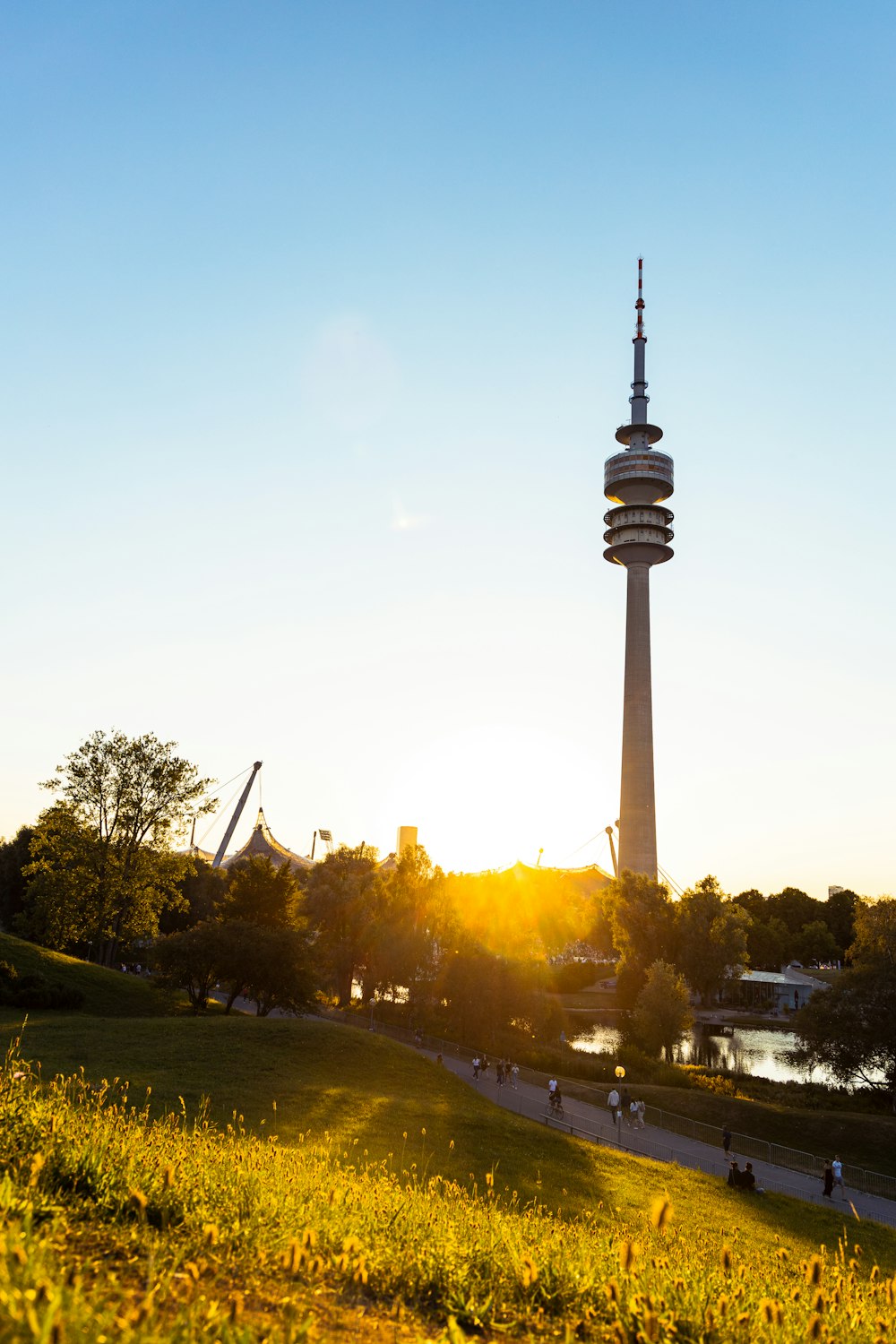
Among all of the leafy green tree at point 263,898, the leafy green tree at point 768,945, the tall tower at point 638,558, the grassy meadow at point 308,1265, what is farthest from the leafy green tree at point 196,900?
the leafy green tree at point 768,945

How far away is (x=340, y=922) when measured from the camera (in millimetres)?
62375

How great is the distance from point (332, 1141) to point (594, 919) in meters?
82.1

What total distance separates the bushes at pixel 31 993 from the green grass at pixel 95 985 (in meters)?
0.86

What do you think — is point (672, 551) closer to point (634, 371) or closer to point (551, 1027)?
point (634, 371)

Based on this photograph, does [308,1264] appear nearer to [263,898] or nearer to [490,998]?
[263,898]

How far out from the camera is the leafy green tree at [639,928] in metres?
69.6

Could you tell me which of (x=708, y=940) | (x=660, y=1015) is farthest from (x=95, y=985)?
(x=708, y=940)

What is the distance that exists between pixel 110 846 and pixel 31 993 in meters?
18.1

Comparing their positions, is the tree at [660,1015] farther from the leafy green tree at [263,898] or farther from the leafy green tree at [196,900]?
the leafy green tree at [196,900]

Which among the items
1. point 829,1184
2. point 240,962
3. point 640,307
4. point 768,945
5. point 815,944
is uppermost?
point 640,307

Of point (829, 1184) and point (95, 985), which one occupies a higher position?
point (95, 985)

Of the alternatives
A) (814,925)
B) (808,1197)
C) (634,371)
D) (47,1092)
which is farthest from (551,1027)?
(634,371)

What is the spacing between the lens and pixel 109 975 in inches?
1702

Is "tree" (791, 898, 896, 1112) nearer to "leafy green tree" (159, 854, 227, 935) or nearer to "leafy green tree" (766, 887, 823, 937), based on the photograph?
"leafy green tree" (159, 854, 227, 935)
